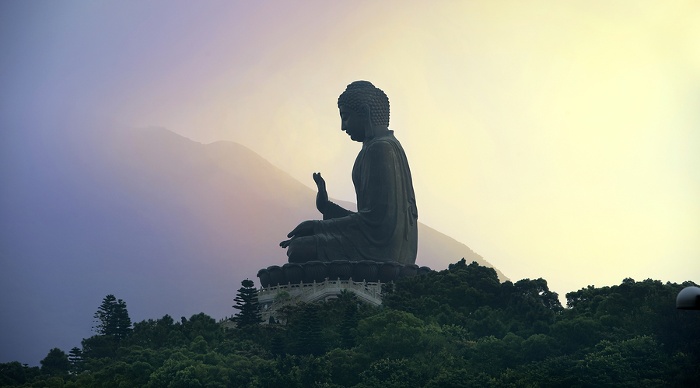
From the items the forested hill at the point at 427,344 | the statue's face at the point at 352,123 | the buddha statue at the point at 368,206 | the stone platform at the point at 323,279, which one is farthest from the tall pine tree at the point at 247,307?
the statue's face at the point at 352,123

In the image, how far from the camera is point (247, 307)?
3073cm

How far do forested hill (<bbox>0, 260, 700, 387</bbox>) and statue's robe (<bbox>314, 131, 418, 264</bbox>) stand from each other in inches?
156

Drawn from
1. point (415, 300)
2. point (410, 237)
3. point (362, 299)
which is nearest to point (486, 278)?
point (415, 300)

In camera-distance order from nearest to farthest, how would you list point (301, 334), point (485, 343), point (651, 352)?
point (651, 352), point (485, 343), point (301, 334)

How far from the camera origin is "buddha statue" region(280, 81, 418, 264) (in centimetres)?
3456

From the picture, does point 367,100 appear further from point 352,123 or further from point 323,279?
point 323,279

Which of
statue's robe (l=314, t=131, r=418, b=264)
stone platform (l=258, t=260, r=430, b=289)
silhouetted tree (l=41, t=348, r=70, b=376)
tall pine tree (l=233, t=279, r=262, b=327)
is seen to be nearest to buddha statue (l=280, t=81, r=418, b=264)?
statue's robe (l=314, t=131, r=418, b=264)

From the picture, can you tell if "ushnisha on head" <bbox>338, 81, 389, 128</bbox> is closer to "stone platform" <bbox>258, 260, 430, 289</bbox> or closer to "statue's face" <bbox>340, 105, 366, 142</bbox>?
"statue's face" <bbox>340, 105, 366, 142</bbox>

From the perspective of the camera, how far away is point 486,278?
97.6 feet

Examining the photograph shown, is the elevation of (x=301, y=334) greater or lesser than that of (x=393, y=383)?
greater

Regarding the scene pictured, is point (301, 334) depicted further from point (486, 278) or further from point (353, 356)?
point (486, 278)

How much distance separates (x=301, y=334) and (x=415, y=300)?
318 centimetres

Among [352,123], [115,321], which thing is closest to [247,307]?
[115,321]

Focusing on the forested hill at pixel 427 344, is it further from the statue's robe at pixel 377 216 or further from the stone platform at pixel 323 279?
the statue's robe at pixel 377 216
